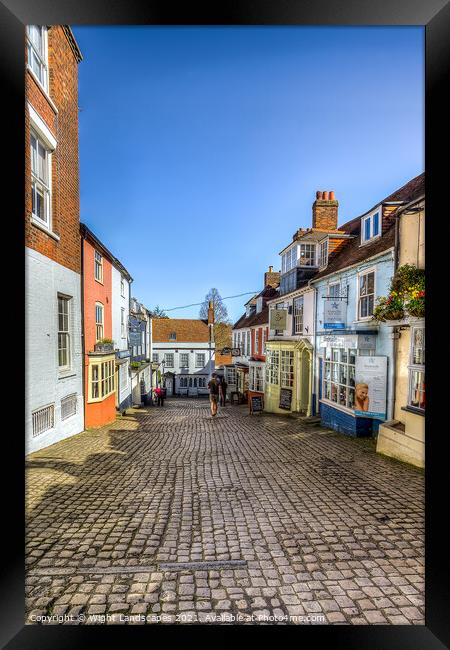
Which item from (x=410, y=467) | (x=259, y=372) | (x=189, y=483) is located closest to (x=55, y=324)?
(x=189, y=483)

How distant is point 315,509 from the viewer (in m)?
3.96

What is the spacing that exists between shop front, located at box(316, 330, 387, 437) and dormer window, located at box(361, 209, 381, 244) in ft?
9.66

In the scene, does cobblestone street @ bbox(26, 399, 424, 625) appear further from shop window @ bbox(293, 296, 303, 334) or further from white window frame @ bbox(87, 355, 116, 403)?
shop window @ bbox(293, 296, 303, 334)

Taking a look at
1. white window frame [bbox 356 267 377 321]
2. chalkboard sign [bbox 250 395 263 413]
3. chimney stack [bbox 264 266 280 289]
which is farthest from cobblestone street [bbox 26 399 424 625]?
chimney stack [bbox 264 266 280 289]

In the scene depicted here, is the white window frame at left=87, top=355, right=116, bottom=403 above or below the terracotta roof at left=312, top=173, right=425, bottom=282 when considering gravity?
below

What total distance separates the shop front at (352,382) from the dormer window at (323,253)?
3.08 metres

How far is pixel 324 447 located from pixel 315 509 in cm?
337

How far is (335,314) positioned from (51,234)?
7.32m

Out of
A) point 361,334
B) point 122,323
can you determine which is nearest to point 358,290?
point 361,334

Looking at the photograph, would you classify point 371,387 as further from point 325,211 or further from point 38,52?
point 38,52

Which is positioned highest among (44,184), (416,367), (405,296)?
(44,184)

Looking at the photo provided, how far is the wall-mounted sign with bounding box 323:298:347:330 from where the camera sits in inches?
330

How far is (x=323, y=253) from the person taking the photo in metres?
11.7

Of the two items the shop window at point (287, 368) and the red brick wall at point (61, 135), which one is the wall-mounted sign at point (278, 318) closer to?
the shop window at point (287, 368)
